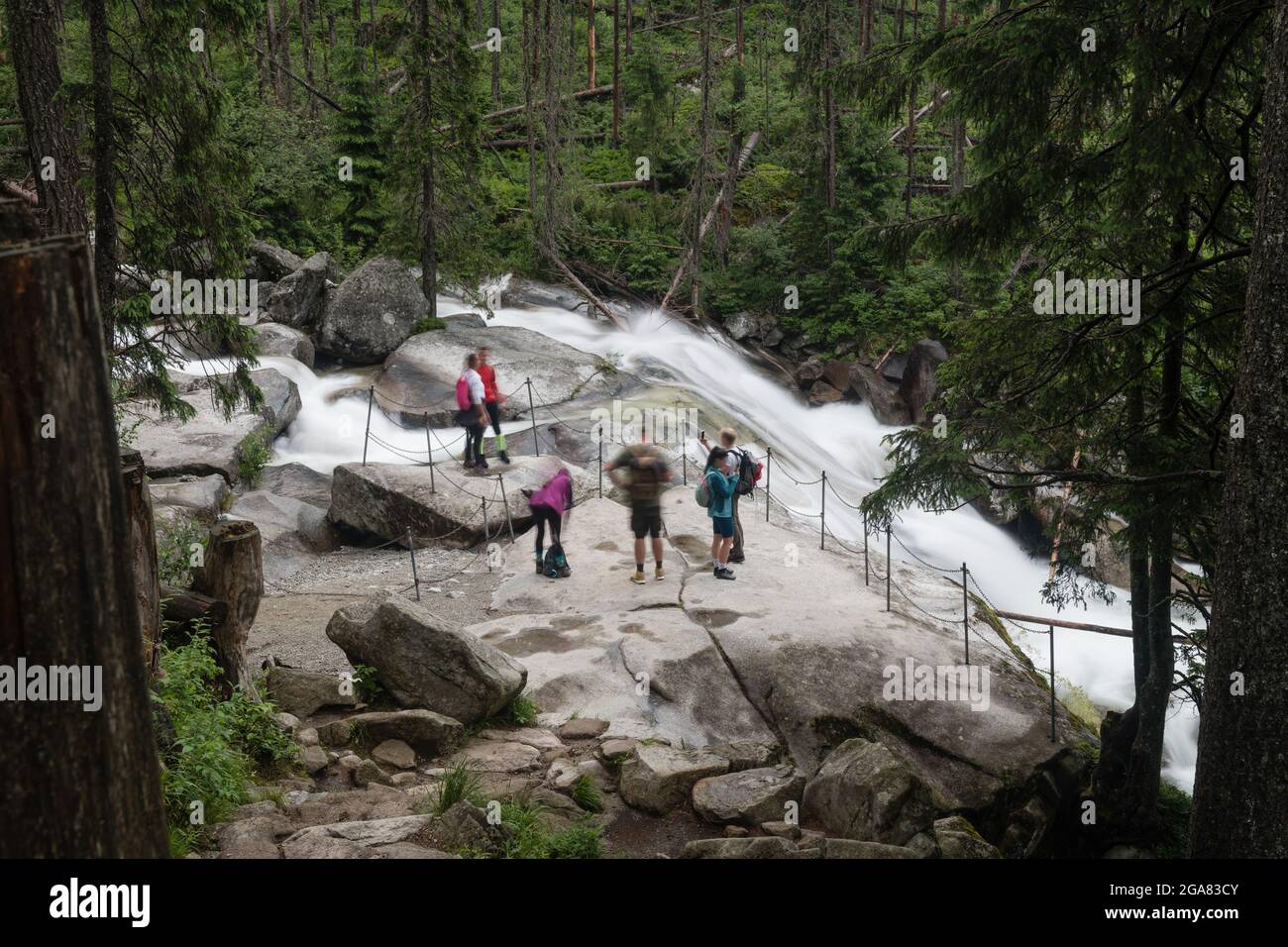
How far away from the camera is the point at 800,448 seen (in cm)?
2272

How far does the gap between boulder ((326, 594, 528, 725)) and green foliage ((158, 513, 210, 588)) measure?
251 centimetres

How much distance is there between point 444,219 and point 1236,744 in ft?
72.7

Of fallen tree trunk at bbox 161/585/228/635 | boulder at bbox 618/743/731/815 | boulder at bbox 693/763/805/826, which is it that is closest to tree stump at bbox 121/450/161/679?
fallen tree trunk at bbox 161/585/228/635

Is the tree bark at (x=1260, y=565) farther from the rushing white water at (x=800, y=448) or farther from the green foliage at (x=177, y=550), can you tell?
the green foliage at (x=177, y=550)

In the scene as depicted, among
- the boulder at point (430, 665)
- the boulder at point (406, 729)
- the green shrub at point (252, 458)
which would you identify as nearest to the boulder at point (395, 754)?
the boulder at point (406, 729)

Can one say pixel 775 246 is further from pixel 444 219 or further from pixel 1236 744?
pixel 1236 744

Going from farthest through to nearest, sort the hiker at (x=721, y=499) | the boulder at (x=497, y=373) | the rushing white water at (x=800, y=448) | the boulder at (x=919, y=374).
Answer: the boulder at (x=919, y=374) < the boulder at (x=497, y=373) < the rushing white water at (x=800, y=448) < the hiker at (x=721, y=499)

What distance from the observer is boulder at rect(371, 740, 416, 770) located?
25.3 ft

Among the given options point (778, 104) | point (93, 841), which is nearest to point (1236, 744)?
point (93, 841)

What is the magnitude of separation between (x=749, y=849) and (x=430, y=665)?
11.5 ft

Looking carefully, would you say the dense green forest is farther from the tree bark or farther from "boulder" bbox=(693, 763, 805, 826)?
"boulder" bbox=(693, 763, 805, 826)

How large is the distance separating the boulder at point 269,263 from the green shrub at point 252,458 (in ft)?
28.8

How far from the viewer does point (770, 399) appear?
85.6 feet

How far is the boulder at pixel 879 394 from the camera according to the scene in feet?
83.5
